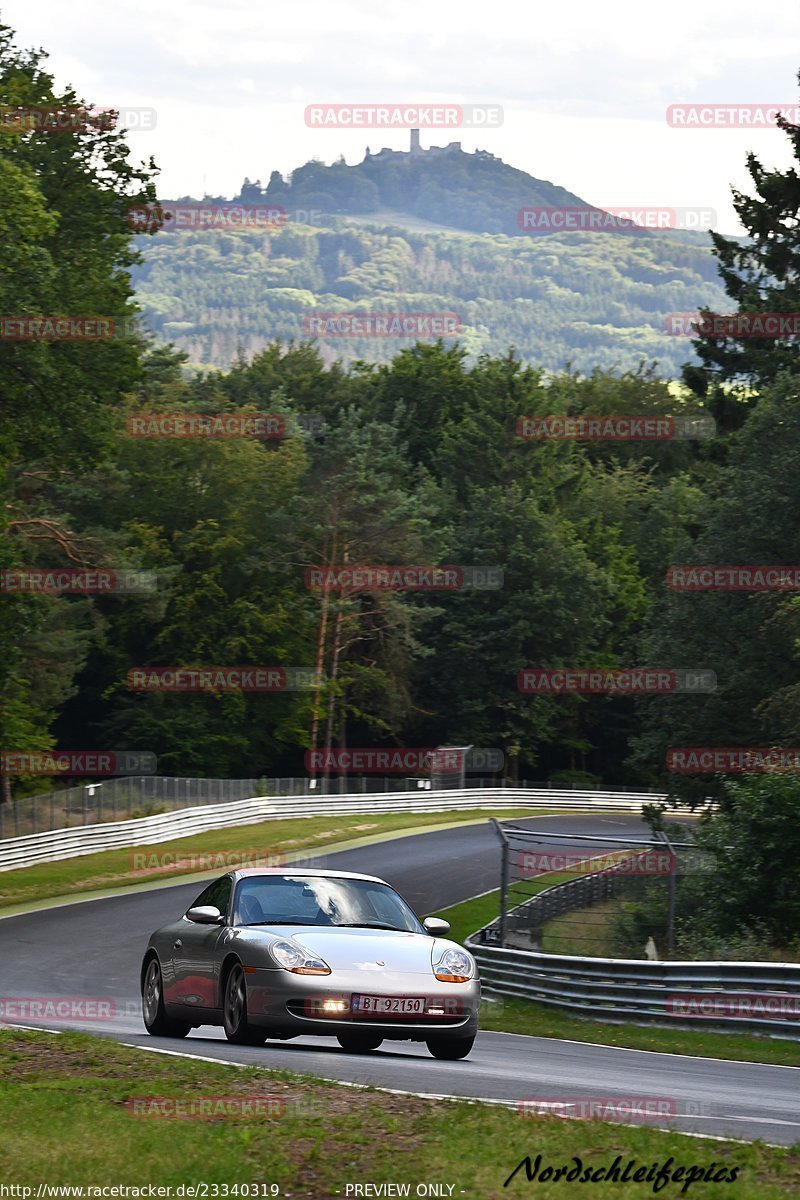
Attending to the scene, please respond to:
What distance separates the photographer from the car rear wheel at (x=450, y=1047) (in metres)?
12.6

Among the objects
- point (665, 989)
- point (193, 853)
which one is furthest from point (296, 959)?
point (193, 853)

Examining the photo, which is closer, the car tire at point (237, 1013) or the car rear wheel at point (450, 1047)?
the car tire at point (237, 1013)

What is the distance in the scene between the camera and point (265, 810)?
59594mm

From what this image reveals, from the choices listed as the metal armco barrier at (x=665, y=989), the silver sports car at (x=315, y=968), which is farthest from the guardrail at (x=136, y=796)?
the silver sports car at (x=315, y=968)

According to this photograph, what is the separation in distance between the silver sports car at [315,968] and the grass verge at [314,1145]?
2.34m

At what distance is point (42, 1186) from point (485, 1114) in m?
2.59

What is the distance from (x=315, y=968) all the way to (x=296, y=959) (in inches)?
6.3

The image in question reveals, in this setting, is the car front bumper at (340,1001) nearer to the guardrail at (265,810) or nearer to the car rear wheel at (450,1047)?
the car rear wheel at (450,1047)

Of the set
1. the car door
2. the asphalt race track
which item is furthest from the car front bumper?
the car door

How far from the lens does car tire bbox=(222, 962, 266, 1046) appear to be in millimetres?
12289

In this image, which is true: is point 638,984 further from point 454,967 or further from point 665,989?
point 454,967

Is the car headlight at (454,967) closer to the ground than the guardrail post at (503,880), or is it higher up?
higher up

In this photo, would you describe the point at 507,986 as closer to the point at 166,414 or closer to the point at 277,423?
the point at 166,414

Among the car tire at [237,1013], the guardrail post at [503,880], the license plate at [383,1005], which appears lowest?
the guardrail post at [503,880]
